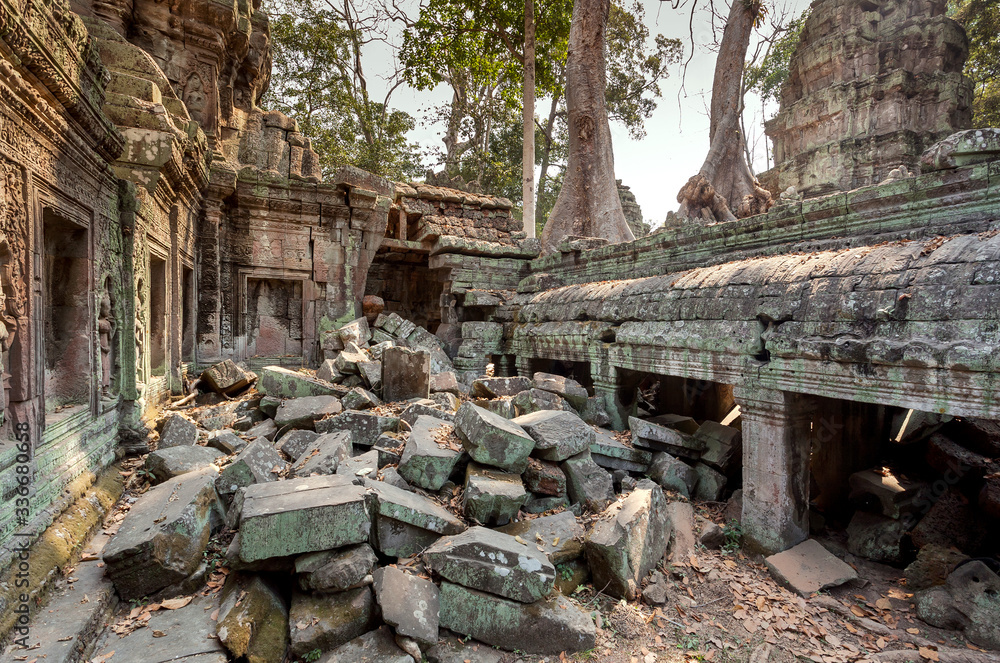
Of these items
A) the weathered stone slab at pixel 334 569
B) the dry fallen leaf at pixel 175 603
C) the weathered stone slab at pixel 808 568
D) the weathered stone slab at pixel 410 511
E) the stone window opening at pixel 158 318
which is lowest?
the weathered stone slab at pixel 808 568

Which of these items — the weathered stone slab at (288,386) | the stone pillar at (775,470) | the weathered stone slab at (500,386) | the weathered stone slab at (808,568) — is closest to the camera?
the weathered stone slab at (808,568)

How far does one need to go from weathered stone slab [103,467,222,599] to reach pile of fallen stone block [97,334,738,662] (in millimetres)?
10

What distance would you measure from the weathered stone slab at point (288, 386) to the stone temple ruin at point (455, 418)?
0.03 metres

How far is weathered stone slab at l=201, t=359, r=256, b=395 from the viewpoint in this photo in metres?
5.87

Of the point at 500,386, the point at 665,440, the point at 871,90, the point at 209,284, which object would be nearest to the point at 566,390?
the point at 500,386

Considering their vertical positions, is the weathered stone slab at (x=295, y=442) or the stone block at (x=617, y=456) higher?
the weathered stone slab at (x=295, y=442)

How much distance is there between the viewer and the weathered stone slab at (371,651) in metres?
2.42

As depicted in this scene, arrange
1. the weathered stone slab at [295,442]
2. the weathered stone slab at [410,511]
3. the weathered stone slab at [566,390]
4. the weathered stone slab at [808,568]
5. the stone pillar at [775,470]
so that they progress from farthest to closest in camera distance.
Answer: the weathered stone slab at [566,390], the weathered stone slab at [295,442], the stone pillar at [775,470], the weathered stone slab at [808,568], the weathered stone slab at [410,511]

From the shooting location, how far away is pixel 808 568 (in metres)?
3.41

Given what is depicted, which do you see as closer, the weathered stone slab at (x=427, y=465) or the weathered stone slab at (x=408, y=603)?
the weathered stone slab at (x=408, y=603)

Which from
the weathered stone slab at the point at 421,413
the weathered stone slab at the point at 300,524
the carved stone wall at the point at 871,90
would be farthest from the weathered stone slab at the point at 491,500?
the carved stone wall at the point at 871,90

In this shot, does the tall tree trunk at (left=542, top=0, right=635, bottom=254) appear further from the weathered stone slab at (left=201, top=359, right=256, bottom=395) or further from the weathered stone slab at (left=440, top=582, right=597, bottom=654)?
the weathered stone slab at (left=440, top=582, right=597, bottom=654)

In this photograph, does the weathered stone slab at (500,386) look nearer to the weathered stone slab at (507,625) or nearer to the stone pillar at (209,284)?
the weathered stone slab at (507,625)

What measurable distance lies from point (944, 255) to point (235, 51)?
10.4m
